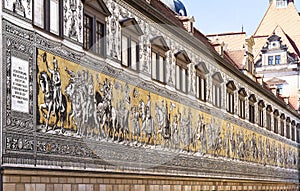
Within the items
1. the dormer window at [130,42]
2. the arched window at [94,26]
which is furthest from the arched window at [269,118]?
the arched window at [94,26]

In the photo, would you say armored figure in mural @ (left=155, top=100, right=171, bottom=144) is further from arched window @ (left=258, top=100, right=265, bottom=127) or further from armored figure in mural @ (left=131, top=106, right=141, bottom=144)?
arched window @ (left=258, top=100, right=265, bottom=127)

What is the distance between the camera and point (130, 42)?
18.4 metres

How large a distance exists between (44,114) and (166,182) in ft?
26.3

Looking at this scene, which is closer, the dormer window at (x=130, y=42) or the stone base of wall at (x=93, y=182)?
the stone base of wall at (x=93, y=182)

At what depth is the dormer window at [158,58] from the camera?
799 inches

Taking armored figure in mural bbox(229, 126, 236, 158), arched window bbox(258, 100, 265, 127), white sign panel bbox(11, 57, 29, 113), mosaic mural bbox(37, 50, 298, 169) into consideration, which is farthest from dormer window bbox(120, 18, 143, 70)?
arched window bbox(258, 100, 265, 127)

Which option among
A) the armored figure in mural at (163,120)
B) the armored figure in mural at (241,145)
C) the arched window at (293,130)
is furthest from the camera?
the arched window at (293,130)

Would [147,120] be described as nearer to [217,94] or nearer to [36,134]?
[36,134]

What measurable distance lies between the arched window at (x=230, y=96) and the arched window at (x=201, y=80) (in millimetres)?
3550

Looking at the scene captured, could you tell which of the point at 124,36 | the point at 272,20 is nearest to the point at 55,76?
the point at 124,36

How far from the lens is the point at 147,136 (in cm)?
1912

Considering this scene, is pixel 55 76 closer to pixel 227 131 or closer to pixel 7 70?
pixel 7 70

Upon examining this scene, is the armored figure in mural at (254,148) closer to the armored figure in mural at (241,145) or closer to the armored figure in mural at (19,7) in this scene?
the armored figure in mural at (241,145)

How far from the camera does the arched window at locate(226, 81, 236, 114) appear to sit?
29500 mm
